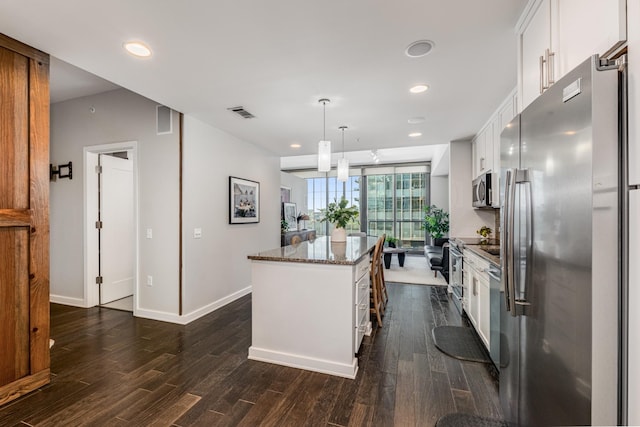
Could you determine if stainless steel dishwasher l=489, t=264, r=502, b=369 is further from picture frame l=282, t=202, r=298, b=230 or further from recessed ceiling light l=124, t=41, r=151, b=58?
picture frame l=282, t=202, r=298, b=230

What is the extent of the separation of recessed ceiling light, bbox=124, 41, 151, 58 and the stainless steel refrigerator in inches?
97.5

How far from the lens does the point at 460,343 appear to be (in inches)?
114

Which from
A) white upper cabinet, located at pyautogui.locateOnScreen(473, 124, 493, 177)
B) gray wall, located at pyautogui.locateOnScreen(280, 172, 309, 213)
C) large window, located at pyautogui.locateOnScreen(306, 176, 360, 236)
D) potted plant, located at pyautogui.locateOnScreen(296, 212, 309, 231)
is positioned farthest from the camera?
large window, located at pyautogui.locateOnScreen(306, 176, 360, 236)

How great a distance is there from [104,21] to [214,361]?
105 inches

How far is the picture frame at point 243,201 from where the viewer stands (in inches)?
171

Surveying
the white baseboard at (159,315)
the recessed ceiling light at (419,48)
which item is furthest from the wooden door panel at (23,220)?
the recessed ceiling light at (419,48)

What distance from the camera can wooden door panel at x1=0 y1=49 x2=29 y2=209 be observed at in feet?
6.47

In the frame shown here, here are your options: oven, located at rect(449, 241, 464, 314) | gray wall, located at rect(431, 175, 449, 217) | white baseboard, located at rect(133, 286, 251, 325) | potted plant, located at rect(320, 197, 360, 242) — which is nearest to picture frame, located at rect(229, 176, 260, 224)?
white baseboard, located at rect(133, 286, 251, 325)

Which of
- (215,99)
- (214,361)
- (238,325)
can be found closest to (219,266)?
(238,325)

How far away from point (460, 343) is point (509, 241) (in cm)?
201

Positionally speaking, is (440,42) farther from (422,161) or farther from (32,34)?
(422,161)

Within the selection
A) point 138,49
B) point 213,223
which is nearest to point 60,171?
point 213,223

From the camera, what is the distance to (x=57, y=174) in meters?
4.09

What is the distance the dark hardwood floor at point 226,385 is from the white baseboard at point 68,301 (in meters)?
0.83
